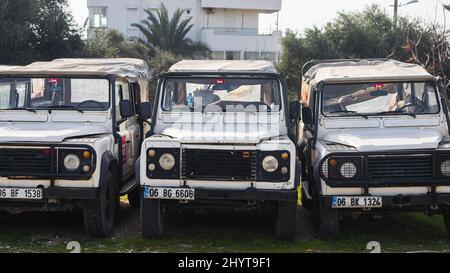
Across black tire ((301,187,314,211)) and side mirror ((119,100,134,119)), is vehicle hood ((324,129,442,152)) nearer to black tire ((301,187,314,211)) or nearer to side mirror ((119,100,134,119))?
black tire ((301,187,314,211))

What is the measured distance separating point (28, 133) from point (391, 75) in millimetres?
4564

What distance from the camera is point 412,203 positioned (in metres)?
7.41

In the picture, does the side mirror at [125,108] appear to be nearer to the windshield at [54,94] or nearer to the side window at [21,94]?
the windshield at [54,94]

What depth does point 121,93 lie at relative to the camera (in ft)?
30.2

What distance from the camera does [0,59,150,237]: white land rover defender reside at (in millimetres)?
7527

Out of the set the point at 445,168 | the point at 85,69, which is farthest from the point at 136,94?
the point at 445,168

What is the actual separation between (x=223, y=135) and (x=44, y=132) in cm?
212

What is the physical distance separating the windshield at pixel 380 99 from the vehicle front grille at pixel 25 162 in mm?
3544

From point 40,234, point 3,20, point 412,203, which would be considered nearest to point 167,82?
point 40,234

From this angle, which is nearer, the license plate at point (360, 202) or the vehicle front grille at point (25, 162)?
the license plate at point (360, 202)

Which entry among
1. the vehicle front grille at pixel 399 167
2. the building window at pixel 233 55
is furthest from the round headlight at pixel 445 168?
the building window at pixel 233 55

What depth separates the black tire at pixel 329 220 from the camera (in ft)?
25.0

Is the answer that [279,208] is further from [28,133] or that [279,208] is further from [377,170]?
[28,133]

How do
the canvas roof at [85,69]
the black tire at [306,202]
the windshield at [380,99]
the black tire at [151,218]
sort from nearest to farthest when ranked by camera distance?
the black tire at [151,218] → the windshield at [380,99] → the canvas roof at [85,69] → the black tire at [306,202]
